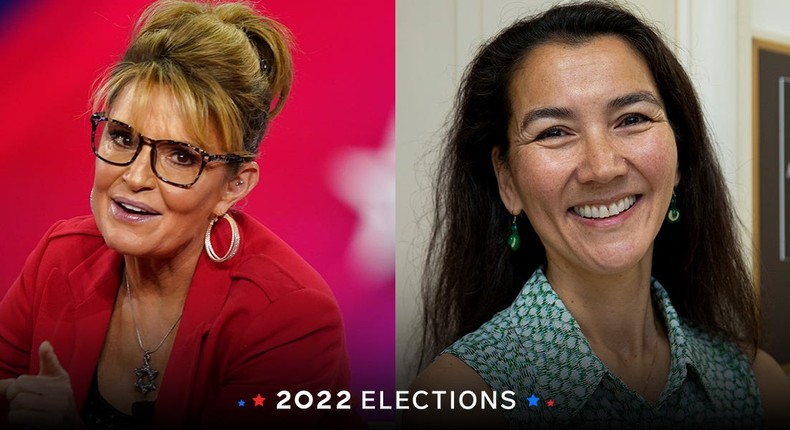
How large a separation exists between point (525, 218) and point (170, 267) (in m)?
0.60

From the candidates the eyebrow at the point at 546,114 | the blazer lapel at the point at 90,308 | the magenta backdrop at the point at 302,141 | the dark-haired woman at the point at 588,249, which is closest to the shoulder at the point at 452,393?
the dark-haired woman at the point at 588,249

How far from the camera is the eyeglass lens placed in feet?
4.32

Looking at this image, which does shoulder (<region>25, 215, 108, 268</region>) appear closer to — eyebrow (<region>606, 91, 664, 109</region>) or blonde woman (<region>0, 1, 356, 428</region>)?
blonde woman (<region>0, 1, 356, 428</region>)

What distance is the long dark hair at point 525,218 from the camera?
1.46 m

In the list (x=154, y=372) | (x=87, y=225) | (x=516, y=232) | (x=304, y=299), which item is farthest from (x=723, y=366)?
(x=87, y=225)

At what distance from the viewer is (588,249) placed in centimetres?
140

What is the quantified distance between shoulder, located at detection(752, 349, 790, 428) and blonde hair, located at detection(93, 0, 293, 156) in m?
0.98

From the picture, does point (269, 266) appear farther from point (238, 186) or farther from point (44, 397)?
point (44, 397)

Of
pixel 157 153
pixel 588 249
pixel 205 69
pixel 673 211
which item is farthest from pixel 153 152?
pixel 673 211

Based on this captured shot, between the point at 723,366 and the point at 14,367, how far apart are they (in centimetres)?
118

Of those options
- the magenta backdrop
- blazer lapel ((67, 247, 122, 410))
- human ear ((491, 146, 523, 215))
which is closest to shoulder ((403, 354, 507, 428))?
the magenta backdrop

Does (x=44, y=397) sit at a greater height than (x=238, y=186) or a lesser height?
lesser

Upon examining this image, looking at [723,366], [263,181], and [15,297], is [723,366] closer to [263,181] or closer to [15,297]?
[263,181]

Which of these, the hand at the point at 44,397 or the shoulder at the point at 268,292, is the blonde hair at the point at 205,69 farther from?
the hand at the point at 44,397
